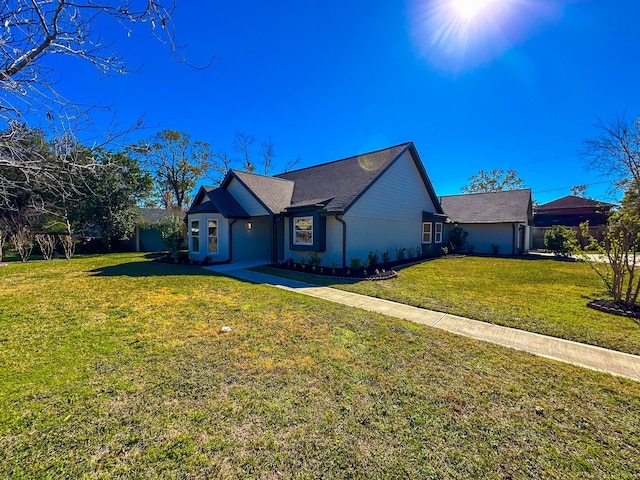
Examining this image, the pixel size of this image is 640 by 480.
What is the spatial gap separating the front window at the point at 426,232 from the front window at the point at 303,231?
8.56 metres

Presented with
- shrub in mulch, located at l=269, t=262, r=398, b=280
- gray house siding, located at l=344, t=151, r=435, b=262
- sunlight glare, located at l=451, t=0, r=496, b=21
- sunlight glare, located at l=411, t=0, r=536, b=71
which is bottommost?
shrub in mulch, located at l=269, t=262, r=398, b=280

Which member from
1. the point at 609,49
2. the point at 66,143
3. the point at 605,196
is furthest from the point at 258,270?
the point at 605,196

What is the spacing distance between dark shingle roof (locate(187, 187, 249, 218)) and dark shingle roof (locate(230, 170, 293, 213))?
1.31 meters

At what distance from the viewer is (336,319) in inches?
217

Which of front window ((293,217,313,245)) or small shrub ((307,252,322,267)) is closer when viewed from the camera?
small shrub ((307,252,322,267))

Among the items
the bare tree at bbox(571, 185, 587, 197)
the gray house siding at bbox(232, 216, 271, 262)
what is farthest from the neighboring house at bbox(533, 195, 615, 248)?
the gray house siding at bbox(232, 216, 271, 262)

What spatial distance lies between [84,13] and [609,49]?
51.2ft

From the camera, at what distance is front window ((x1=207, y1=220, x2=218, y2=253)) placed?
558 inches

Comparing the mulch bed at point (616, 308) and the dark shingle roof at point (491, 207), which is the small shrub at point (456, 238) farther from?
the mulch bed at point (616, 308)

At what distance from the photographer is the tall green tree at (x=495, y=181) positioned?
42094 millimetres

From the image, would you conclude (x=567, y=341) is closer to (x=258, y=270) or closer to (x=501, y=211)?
(x=258, y=270)

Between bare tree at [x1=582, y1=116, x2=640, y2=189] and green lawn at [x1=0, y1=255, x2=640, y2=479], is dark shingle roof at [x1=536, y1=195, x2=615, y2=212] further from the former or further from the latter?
green lawn at [x1=0, y1=255, x2=640, y2=479]

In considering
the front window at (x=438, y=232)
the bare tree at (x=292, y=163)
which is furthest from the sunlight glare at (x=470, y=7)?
the bare tree at (x=292, y=163)

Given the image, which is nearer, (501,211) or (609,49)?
(609,49)
